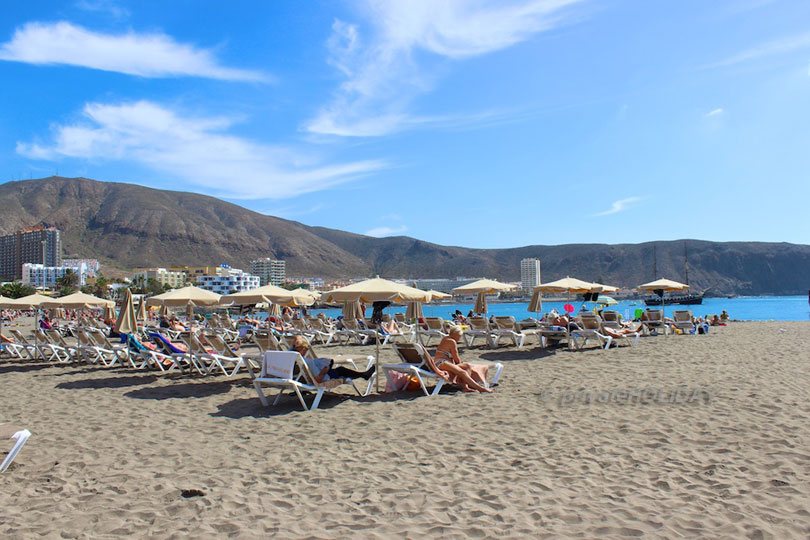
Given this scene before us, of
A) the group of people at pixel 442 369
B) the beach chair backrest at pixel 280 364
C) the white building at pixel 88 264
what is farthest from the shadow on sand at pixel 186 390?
the white building at pixel 88 264

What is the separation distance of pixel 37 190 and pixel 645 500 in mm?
202591

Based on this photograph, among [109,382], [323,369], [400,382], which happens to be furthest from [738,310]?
[109,382]

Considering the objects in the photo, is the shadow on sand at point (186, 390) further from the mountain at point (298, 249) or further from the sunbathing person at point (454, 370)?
the mountain at point (298, 249)

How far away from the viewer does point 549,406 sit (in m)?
6.03

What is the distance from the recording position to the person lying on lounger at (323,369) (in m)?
6.63

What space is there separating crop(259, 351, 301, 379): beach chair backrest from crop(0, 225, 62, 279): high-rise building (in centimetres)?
15184

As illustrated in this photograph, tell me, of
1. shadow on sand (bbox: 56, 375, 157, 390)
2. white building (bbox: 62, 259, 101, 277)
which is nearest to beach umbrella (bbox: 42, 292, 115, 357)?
shadow on sand (bbox: 56, 375, 157, 390)

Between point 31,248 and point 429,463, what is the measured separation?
163 meters

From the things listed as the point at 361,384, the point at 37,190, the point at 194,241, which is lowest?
the point at 361,384

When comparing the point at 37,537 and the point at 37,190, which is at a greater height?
the point at 37,190

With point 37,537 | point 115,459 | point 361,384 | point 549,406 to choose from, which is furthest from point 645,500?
point 361,384

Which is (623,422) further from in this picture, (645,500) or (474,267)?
(474,267)

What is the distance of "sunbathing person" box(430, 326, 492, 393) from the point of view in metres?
7.00

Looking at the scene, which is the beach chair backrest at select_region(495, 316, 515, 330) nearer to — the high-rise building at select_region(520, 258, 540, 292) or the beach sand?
the beach sand
